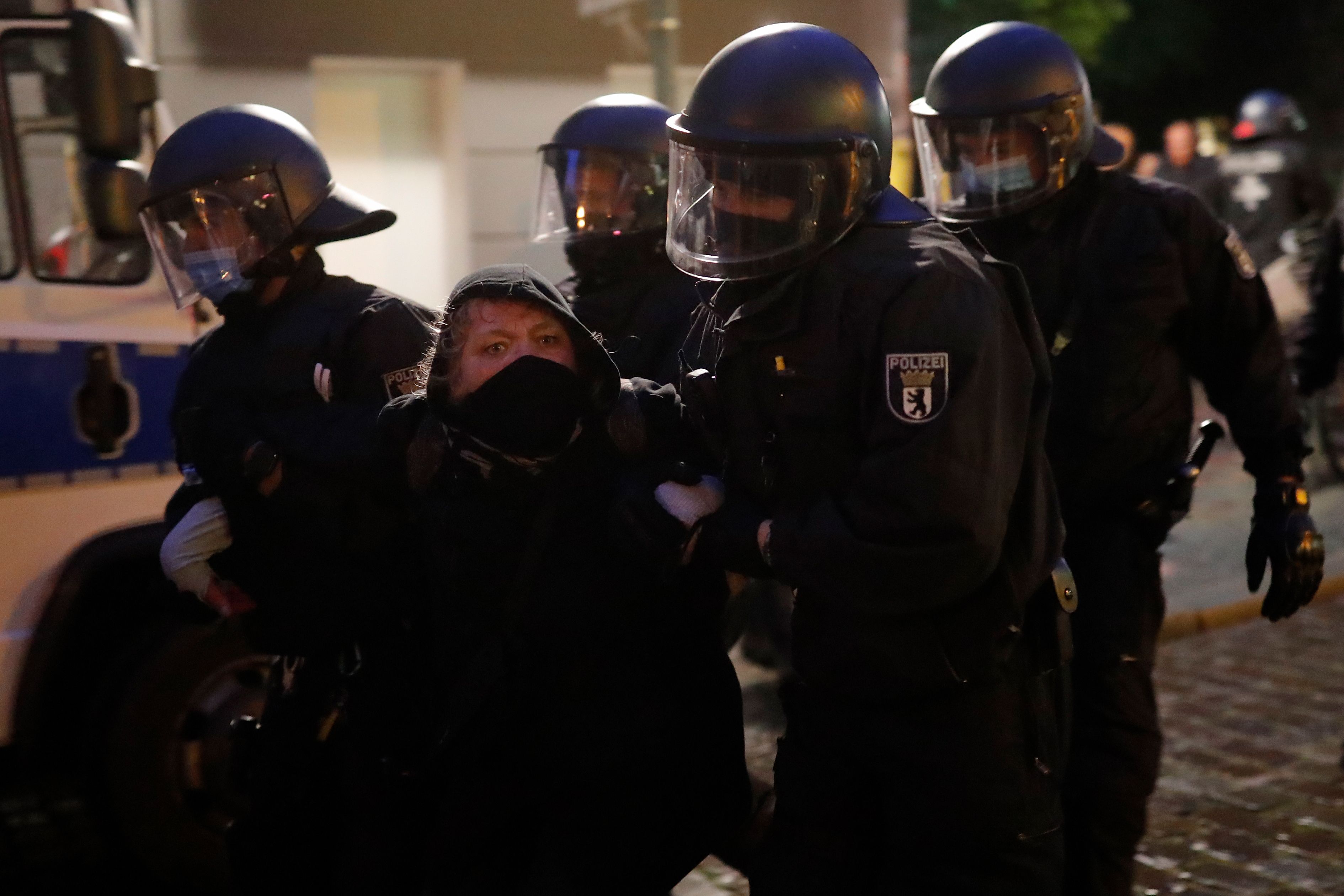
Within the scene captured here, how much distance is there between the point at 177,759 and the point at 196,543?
4.09 ft

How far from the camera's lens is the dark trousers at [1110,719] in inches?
129

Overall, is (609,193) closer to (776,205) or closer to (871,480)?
(776,205)

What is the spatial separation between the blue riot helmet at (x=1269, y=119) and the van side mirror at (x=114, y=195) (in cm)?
759

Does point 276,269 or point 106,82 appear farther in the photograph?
point 106,82

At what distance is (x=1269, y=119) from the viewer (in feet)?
32.2

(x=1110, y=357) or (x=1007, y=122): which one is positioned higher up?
(x=1007, y=122)

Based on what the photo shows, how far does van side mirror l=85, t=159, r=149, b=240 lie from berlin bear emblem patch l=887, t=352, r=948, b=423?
2.41 m

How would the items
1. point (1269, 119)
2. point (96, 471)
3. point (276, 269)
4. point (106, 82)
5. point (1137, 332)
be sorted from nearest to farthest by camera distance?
1. point (276, 269)
2. point (1137, 332)
3. point (106, 82)
4. point (96, 471)
5. point (1269, 119)

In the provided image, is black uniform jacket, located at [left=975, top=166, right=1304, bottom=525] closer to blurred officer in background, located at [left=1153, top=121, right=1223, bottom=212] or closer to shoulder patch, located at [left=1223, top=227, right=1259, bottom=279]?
shoulder patch, located at [left=1223, top=227, right=1259, bottom=279]

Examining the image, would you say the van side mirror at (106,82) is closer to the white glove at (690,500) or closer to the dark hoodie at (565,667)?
the dark hoodie at (565,667)

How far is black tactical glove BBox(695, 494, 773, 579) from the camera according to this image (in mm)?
2379

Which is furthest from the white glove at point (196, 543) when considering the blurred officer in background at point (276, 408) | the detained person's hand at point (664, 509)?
the detained person's hand at point (664, 509)

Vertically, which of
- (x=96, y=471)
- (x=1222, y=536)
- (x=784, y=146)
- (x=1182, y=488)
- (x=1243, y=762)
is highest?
(x=784, y=146)

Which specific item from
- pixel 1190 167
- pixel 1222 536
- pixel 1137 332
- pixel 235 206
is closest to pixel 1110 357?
pixel 1137 332
